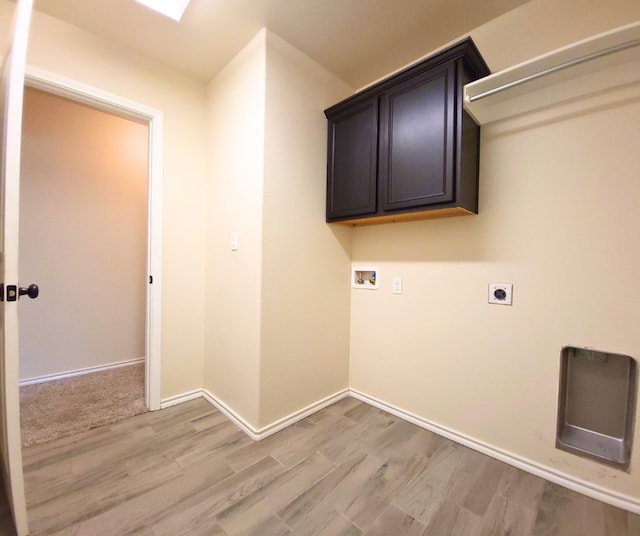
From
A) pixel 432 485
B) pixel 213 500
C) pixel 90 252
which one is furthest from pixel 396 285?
pixel 90 252

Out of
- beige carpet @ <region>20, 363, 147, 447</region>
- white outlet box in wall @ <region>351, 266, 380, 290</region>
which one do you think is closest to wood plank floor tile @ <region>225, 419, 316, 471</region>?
beige carpet @ <region>20, 363, 147, 447</region>

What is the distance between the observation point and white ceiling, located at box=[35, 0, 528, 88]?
1.62m

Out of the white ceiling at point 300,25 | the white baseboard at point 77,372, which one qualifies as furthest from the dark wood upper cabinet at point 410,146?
the white baseboard at point 77,372

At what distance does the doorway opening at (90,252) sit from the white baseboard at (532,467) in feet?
6.39

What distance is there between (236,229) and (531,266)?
1.84 m

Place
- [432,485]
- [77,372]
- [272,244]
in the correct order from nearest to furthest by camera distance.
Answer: [432,485], [272,244], [77,372]

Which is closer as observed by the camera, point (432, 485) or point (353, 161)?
point (432, 485)

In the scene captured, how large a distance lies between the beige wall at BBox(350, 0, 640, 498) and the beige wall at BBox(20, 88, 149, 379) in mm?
2940

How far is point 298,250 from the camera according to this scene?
2.02 m

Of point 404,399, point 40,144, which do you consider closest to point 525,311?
point 404,399

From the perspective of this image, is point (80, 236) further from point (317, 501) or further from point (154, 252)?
point (317, 501)

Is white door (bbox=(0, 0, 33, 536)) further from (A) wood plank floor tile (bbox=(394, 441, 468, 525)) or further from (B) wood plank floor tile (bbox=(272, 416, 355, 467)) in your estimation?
(A) wood plank floor tile (bbox=(394, 441, 468, 525))

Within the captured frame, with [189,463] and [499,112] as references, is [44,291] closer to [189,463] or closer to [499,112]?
[189,463]

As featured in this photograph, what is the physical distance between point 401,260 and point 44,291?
10.7ft
